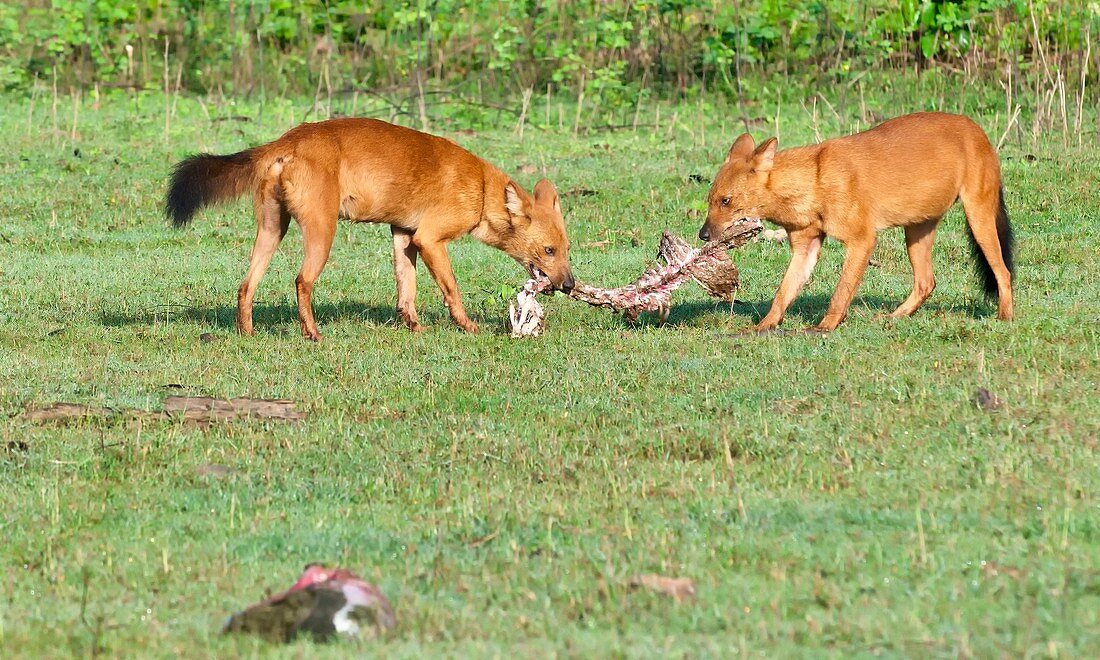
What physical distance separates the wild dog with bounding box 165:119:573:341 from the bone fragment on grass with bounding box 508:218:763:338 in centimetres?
40

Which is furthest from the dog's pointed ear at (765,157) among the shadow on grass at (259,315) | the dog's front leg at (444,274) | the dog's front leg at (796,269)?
the shadow on grass at (259,315)

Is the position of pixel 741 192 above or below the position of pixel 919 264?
above

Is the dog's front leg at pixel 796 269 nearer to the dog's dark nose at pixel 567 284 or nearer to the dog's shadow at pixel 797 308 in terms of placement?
the dog's shadow at pixel 797 308

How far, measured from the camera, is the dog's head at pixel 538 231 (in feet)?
30.5

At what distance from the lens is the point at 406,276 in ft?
30.5

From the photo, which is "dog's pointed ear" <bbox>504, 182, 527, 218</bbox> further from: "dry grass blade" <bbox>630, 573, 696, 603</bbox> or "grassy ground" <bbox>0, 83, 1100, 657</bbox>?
"dry grass blade" <bbox>630, 573, 696, 603</bbox>

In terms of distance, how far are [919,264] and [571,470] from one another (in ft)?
14.6

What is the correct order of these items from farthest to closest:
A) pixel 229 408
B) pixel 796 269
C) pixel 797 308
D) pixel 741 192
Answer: pixel 797 308, pixel 796 269, pixel 741 192, pixel 229 408

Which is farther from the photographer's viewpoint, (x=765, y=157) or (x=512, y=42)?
(x=512, y=42)

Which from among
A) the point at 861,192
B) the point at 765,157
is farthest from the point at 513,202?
the point at 861,192

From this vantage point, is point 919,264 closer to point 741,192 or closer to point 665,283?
point 741,192

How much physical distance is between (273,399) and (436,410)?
2.61 ft

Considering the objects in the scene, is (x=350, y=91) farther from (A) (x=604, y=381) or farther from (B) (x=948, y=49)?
(A) (x=604, y=381)

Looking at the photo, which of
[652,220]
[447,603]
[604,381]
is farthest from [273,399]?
[652,220]
